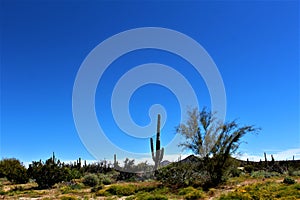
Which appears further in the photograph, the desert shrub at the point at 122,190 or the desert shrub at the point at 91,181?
the desert shrub at the point at 91,181

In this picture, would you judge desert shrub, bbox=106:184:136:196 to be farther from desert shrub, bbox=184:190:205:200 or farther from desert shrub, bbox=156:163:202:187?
desert shrub, bbox=184:190:205:200

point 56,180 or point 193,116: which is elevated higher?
point 193,116

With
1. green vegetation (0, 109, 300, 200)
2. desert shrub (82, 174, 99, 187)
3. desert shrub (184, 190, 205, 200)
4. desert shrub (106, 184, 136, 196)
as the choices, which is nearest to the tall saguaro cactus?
green vegetation (0, 109, 300, 200)

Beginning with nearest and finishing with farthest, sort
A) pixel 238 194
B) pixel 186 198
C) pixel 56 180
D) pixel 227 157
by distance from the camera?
pixel 238 194 < pixel 186 198 < pixel 227 157 < pixel 56 180

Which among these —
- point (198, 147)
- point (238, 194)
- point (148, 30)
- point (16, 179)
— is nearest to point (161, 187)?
point (198, 147)

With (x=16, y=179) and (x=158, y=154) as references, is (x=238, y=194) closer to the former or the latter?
(x=158, y=154)

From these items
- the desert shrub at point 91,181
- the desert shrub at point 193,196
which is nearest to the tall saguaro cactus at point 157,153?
the desert shrub at point 91,181

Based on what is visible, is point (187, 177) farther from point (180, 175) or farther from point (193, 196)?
point (193, 196)

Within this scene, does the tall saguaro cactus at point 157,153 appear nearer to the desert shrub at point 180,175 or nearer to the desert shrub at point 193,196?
the desert shrub at point 180,175

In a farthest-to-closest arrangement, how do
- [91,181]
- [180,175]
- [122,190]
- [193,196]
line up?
[91,181], [180,175], [122,190], [193,196]

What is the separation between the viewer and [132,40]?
759 inches

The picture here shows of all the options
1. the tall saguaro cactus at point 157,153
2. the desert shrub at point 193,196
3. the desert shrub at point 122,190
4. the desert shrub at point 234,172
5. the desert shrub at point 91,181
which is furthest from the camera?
the tall saguaro cactus at point 157,153

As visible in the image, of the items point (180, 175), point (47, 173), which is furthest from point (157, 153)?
point (47, 173)

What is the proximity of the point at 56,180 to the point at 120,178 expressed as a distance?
556 centimetres
